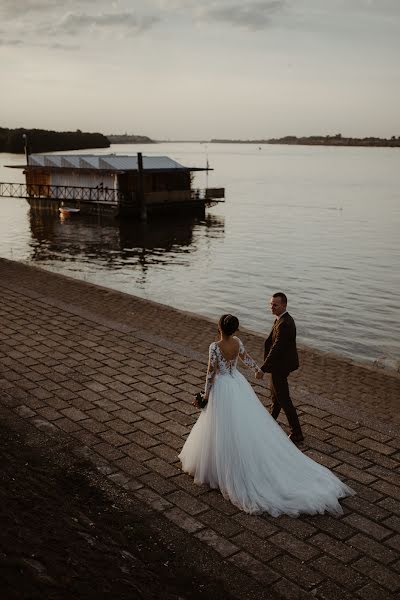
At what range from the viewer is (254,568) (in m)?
4.66

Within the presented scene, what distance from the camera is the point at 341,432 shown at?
7371mm

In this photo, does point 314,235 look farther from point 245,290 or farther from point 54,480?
point 54,480

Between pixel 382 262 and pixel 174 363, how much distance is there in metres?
26.2

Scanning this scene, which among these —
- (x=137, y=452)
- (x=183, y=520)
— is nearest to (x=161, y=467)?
(x=137, y=452)

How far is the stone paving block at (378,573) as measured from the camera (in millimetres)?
4535

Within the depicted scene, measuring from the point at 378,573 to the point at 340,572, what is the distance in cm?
33

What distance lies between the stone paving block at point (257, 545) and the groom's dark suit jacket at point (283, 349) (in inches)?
86.2

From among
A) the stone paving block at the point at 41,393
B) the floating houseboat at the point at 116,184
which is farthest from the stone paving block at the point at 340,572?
the floating houseboat at the point at 116,184

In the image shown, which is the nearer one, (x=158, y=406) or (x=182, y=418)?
(x=182, y=418)

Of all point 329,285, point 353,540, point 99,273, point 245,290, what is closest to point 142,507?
point 353,540

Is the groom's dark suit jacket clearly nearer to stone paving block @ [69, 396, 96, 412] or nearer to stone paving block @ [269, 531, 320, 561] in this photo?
stone paving block @ [269, 531, 320, 561]

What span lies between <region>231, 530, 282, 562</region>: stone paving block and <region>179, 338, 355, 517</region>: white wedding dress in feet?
1.29

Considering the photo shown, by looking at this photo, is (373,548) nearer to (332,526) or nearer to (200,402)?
(332,526)

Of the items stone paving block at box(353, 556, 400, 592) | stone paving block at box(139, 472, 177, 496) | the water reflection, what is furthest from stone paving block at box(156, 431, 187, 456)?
the water reflection
